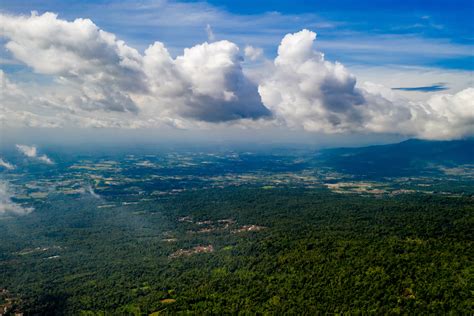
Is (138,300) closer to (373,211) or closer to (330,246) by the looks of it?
(330,246)

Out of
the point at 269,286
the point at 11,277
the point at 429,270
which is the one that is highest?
the point at 429,270

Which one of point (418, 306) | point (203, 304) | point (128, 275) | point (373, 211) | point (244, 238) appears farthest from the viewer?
point (373, 211)

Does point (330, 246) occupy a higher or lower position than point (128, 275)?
higher

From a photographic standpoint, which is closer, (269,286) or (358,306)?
(358,306)

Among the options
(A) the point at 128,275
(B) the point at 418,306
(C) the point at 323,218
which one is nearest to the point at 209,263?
(A) the point at 128,275

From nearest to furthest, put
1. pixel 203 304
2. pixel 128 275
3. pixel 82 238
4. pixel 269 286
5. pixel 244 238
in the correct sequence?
1. pixel 203 304
2. pixel 269 286
3. pixel 128 275
4. pixel 244 238
5. pixel 82 238

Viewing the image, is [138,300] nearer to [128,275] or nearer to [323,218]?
[128,275]
